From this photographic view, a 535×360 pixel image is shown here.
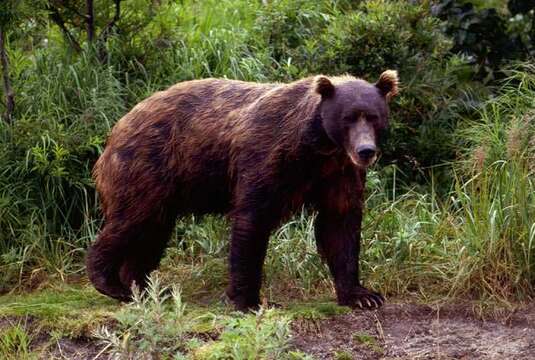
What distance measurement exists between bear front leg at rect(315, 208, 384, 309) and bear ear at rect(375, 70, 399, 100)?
78 cm

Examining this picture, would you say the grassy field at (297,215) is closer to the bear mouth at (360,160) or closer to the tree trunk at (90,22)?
the tree trunk at (90,22)

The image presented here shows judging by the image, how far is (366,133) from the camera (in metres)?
6.09

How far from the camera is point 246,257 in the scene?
6.54 metres

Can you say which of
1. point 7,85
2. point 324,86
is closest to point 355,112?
point 324,86

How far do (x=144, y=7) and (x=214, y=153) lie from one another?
2.83 m

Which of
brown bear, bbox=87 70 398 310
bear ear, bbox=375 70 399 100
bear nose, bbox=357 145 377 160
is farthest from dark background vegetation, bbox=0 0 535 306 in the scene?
bear nose, bbox=357 145 377 160

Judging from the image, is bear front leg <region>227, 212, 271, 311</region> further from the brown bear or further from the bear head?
the bear head

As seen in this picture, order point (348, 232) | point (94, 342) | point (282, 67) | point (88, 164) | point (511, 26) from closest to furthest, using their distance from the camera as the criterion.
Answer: point (94, 342) → point (348, 232) → point (88, 164) → point (282, 67) → point (511, 26)

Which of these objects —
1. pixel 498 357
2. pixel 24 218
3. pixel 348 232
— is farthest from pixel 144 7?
pixel 498 357

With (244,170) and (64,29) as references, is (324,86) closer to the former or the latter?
(244,170)

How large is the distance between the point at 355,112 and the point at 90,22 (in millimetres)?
3682

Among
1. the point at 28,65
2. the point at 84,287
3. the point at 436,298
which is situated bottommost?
the point at 84,287

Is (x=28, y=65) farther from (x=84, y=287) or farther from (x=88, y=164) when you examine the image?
(x=84, y=287)

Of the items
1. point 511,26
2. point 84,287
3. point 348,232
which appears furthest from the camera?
point 511,26
